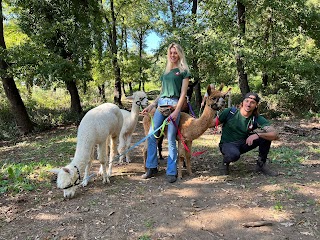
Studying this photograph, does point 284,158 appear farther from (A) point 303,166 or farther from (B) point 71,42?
(B) point 71,42

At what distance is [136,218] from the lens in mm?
3600

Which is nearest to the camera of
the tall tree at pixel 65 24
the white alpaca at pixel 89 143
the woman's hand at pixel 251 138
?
the white alpaca at pixel 89 143

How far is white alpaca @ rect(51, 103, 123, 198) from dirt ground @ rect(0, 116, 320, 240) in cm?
30

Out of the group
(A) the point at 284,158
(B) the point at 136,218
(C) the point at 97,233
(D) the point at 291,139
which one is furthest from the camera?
(D) the point at 291,139

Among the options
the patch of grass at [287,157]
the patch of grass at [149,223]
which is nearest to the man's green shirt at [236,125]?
the patch of grass at [287,157]

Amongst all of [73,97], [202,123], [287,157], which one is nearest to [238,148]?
[202,123]

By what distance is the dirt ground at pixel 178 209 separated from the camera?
3.28 metres

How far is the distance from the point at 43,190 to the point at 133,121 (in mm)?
2247

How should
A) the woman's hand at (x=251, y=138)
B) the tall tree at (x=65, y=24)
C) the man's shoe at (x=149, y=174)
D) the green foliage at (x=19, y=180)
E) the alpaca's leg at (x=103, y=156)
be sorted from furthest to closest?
the tall tree at (x=65, y=24) → the man's shoe at (x=149, y=174) → the alpaca's leg at (x=103, y=156) → the green foliage at (x=19, y=180) → the woman's hand at (x=251, y=138)

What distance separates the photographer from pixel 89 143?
4379mm

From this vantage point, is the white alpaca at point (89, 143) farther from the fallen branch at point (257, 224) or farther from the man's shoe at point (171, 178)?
the fallen branch at point (257, 224)

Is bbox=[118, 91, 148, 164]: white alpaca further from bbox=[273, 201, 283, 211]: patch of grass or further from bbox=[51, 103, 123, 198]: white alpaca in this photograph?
bbox=[273, 201, 283, 211]: patch of grass

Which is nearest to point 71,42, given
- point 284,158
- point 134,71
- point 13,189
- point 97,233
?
point 134,71

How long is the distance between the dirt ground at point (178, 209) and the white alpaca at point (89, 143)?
1.00 ft
